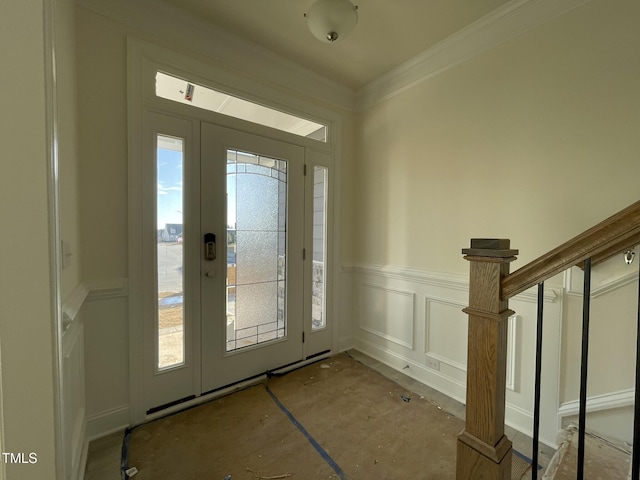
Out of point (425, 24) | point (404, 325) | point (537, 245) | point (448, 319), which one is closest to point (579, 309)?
point (537, 245)

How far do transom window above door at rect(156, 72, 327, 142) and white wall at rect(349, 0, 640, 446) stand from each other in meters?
0.75

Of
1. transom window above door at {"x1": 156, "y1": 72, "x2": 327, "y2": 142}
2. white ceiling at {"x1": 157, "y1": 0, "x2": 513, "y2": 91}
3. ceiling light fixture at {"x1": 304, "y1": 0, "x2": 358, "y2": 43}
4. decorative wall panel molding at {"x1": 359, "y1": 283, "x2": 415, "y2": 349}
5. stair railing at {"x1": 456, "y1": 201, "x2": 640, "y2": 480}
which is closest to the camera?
stair railing at {"x1": 456, "y1": 201, "x2": 640, "y2": 480}

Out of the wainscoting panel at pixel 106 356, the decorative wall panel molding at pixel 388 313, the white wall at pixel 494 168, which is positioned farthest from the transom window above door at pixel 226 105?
the decorative wall panel molding at pixel 388 313

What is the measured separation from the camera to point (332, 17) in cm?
158

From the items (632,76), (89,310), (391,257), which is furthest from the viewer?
(391,257)

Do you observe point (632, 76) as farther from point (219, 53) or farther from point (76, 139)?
point (76, 139)

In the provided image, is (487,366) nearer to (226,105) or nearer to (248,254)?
(248,254)

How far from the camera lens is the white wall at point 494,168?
4.79 ft

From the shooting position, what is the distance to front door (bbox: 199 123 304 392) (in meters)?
2.04

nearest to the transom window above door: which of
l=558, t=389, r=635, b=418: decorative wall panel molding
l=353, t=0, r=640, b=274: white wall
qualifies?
l=353, t=0, r=640, b=274: white wall

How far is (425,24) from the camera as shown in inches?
75.9

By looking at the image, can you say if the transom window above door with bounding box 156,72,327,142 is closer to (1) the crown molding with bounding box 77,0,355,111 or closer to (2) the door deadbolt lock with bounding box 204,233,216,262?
(1) the crown molding with bounding box 77,0,355,111

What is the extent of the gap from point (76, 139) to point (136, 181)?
344 millimetres

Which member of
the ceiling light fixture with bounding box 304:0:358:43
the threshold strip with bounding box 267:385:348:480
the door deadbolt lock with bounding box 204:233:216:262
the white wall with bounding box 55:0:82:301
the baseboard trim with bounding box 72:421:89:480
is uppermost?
the ceiling light fixture with bounding box 304:0:358:43
